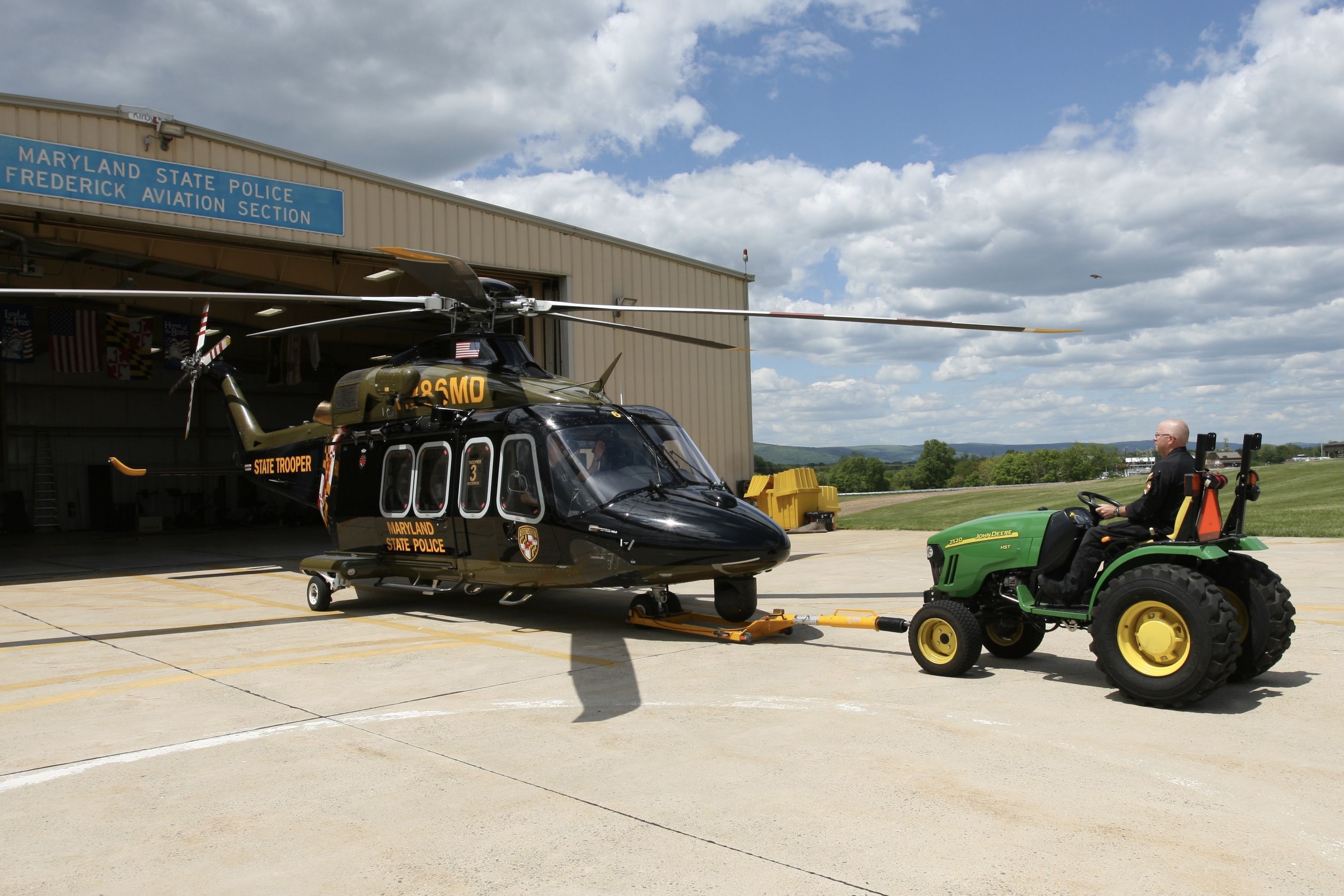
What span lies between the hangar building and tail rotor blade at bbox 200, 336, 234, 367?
1.35m

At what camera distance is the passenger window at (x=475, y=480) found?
9.52m

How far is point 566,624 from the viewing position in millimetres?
9477

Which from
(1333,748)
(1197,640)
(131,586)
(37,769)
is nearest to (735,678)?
(1197,640)

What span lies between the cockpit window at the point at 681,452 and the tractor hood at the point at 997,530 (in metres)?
2.91

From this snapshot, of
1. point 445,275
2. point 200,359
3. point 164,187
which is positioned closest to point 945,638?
point 445,275

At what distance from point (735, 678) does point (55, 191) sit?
11.7m

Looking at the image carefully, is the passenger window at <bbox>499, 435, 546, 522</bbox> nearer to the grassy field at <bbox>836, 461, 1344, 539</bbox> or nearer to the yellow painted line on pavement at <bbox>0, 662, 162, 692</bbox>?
the yellow painted line on pavement at <bbox>0, 662, 162, 692</bbox>

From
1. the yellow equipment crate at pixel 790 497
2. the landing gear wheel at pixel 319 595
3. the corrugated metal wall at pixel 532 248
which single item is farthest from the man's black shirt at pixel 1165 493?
the yellow equipment crate at pixel 790 497

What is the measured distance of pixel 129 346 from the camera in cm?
2375

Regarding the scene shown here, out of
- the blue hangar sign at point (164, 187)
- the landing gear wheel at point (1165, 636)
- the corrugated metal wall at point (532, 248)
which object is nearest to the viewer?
the landing gear wheel at point (1165, 636)

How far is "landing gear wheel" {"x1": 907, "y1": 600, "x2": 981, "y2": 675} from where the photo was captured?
6398 mm

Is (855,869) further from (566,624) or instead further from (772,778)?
(566,624)

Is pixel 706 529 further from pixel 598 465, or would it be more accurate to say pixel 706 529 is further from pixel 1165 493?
pixel 1165 493

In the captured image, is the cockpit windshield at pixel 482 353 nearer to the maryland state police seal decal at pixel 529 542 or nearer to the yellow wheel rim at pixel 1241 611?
the maryland state police seal decal at pixel 529 542
